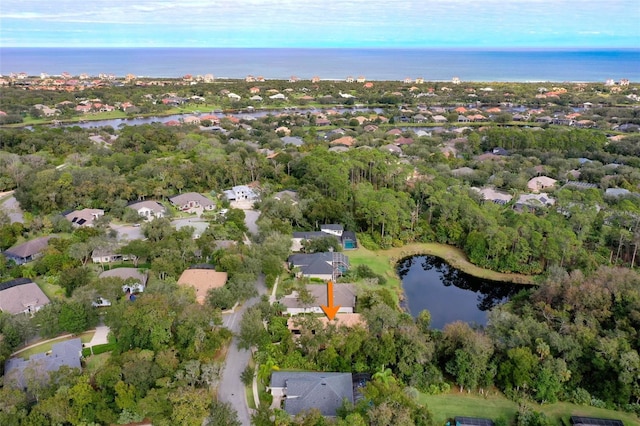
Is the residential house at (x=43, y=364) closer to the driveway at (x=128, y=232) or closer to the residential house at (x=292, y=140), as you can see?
the driveway at (x=128, y=232)

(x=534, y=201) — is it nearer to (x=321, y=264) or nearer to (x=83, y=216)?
(x=321, y=264)

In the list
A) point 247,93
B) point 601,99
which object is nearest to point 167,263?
point 247,93

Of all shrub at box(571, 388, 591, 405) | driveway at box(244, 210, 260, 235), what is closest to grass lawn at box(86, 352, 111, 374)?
driveway at box(244, 210, 260, 235)

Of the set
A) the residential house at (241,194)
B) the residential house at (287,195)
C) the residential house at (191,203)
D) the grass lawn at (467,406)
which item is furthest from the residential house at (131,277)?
the grass lawn at (467,406)

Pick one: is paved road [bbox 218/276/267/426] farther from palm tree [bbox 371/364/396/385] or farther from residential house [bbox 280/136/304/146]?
residential house [bbox 280/136/304/146]

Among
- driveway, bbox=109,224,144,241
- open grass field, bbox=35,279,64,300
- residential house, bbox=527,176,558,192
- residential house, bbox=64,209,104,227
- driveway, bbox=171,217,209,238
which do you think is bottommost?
open grass field, bbox=35,279,64,300

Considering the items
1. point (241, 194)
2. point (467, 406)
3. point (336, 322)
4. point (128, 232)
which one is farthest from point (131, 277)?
point (467, 406)

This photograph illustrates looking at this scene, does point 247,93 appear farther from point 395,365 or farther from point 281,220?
point 395,365
